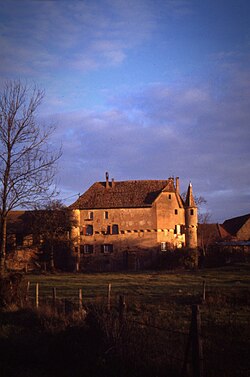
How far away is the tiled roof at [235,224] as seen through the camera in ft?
227

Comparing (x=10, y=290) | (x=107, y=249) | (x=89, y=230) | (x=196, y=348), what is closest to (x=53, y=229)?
(x=89, y=230)

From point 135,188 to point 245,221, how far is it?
26.9 m

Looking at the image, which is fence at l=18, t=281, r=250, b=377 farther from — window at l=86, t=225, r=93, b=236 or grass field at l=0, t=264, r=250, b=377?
window at l=86, t=225, r=93, b=236

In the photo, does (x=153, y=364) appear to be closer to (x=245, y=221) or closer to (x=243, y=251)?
(x=243, y=251)

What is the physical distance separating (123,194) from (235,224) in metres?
29.9

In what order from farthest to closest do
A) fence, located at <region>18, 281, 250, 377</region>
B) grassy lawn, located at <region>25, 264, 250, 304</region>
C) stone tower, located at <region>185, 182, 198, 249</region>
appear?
stone tower, located at <region>185, 182, 198, 249</region>
grassy lawn, located at <region>25, 264, 250, 304</region>
fence, located at <region>18, 281, 250, 377</region>

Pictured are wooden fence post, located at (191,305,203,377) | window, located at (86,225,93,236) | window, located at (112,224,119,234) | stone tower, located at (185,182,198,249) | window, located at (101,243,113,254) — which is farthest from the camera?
stone tower, located at (185,182,198,249)

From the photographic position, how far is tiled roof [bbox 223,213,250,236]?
2726 inches

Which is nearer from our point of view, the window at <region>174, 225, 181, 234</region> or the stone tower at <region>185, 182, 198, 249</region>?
the window at <region>174, 225, 181, 234</region>

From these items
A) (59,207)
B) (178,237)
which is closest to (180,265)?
(178,237)

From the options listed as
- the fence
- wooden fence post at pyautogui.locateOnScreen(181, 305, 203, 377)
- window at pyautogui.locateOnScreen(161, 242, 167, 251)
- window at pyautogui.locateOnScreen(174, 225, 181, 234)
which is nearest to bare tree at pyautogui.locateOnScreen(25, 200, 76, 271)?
window at pyautogui.locateOnScreen(161, 242, 167, 251)

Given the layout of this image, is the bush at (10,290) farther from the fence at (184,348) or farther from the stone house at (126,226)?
the stone house at (126,226)

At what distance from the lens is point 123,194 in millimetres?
50750

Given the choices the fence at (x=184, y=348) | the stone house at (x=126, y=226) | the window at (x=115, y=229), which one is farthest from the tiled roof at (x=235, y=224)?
the fence at (x=184, y=348)
